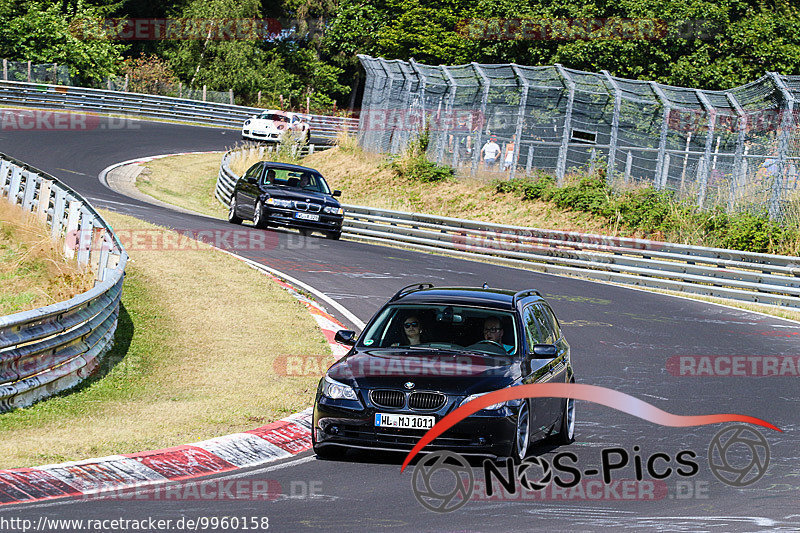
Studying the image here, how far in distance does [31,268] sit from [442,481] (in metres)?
10.2

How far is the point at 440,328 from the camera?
1009cm

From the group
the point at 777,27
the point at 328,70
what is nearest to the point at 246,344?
the point at 777,27

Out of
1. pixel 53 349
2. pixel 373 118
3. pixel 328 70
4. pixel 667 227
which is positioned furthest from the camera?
pixel 328 70

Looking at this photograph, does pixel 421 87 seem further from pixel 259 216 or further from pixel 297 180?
pixel 259 216

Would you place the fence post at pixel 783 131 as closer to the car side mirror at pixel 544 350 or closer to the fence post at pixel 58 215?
the fence post at pixel 58 215

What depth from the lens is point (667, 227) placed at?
28.5 m

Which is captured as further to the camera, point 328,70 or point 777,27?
point 328,70

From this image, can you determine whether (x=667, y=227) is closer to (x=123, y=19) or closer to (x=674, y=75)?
(x=674, y=75)

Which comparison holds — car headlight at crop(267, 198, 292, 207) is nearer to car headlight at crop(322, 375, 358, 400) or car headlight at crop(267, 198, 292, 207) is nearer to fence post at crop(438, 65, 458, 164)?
fence post at crop(438, 65, 458, 164)

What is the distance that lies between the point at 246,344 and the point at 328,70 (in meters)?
68.1

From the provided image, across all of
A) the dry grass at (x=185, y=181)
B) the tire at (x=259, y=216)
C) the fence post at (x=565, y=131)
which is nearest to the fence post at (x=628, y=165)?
the fence post at (x=565, y=131)

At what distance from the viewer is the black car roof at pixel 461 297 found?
10.1m

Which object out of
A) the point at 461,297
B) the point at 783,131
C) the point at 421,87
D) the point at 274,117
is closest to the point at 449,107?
the point at 421,87

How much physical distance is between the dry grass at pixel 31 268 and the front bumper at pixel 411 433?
6.95m
